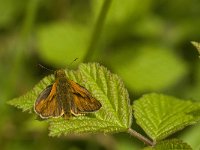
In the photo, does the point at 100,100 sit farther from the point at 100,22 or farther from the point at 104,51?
the point at 104,51

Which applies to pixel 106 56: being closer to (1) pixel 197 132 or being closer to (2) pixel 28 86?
(2) pixel 28 86

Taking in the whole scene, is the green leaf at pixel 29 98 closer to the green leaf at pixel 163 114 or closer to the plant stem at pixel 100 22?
the green leaf at pixel 163 114

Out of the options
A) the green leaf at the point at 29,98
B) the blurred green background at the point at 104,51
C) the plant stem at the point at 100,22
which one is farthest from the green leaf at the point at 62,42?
the green leaf at the point at 29,98

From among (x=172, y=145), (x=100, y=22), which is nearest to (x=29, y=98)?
(x=172, y=145)

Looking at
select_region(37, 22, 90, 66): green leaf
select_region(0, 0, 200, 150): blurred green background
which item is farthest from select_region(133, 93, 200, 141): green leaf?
select_region(37, 22, 90, 66): green leaf

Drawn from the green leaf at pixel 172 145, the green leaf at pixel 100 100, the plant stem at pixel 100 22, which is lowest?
the green leaf at pixel 172 145
